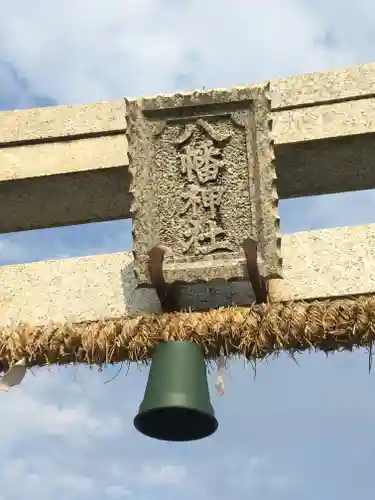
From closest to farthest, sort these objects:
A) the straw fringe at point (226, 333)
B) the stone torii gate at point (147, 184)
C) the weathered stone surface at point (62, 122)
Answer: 1. the straw fringe at point (226, 333)
2. the stone torii gate at point (147, 184)
3. the weathered stone surface at point (62, 122)

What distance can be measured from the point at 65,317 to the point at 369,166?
1.41m

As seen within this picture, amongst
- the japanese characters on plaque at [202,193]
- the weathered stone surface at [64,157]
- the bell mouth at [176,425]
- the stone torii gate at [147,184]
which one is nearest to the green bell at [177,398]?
the bell mouth at [176,425]

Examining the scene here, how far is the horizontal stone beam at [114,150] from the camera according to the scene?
3.55 m

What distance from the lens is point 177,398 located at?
307 centimetres

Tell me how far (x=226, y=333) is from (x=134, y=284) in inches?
20.1

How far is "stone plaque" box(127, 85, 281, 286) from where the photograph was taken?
3326mm

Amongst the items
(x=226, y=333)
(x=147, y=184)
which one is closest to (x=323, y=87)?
(x=147, y=184)

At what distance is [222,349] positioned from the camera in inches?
131

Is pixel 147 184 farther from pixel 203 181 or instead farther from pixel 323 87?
pixel 323 87

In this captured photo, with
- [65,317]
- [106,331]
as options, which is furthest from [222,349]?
[65,317]

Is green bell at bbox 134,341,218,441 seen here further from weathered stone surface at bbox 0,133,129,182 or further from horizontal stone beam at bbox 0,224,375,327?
weathered stone surface at bbox 0,133,129,182

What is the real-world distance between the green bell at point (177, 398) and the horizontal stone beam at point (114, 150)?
2.82 feet

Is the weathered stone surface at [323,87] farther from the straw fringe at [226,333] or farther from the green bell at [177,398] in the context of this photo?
the green bell at [177,398]

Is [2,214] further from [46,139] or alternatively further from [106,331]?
[106,331]
